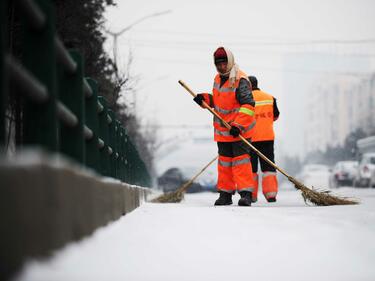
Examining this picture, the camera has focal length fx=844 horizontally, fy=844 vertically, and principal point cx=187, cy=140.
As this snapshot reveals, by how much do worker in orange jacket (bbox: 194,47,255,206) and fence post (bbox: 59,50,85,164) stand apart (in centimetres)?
507

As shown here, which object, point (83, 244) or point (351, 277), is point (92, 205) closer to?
→ point (83, 244)

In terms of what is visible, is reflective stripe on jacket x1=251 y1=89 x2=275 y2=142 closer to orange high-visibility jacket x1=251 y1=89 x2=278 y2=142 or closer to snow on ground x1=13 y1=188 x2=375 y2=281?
orange high-visibility jacket x1=251 y1=89 x2=278 y2=142

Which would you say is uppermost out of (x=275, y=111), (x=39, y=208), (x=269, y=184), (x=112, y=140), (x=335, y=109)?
(x=335, y=109)

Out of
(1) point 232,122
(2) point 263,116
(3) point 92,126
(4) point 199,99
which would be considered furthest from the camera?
(2) point 263,116

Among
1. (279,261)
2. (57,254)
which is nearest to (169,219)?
(279,261)

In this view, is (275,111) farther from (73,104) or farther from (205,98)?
(73,104)

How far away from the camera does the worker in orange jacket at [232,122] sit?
9875 mm

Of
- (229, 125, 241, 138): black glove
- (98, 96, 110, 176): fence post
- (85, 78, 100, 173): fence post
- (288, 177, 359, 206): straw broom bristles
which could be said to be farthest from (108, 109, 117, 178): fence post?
(288, 177, 359, 206): straw broom bristles

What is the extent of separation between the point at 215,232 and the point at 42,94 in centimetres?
207

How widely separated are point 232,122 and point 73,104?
5362 millimetres

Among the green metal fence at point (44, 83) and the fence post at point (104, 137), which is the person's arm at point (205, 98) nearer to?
the fence post at point (104, 137)

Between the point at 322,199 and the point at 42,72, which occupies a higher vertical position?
the point at 42,72

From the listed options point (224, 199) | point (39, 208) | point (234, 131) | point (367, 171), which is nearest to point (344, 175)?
point (367, 171)

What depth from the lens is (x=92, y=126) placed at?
5961mm
